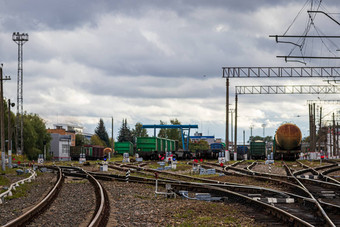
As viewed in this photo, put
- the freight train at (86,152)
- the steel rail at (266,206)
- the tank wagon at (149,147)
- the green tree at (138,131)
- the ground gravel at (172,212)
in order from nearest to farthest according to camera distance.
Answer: the steel rail at (266,206)
the ground gravel at (172,212)
the tank wagon at (149,147)
the freight train at (86,152)
the green tree at (138,131)

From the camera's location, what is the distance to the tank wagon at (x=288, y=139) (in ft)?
173

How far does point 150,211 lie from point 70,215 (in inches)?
90.6

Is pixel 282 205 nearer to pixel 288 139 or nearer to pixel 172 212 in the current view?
pixel 172 212

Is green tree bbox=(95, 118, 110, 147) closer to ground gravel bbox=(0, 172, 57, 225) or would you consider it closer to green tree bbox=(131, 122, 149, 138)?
green tree bbox=(131, 122, 149, 138)

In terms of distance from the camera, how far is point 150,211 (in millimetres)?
14930

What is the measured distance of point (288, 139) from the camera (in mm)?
52812

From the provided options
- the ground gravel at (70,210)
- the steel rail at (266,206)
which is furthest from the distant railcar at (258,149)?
the ground gravel at (70,210)

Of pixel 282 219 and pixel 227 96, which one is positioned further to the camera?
pixel 227 96

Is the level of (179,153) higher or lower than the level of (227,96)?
lower

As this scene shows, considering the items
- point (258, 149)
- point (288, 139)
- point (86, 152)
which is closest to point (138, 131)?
point (86, 152)

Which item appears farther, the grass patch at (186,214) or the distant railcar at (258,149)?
the distant railcar at (258,149)

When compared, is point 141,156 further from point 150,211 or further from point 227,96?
point 150,211

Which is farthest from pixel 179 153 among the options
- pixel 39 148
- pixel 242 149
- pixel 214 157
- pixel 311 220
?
pixel 311 220

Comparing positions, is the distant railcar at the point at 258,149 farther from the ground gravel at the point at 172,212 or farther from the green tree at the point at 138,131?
the green tree at the point at 138,131
